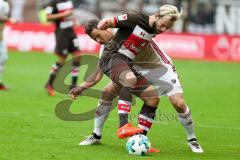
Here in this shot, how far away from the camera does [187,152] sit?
10.3 m

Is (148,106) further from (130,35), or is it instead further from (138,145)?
(130,35)

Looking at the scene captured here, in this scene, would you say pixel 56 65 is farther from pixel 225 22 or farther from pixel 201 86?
pixel 225 22

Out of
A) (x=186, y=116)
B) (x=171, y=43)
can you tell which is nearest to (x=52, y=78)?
(x=186, y=116)

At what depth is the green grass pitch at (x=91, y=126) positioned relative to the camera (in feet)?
32.3

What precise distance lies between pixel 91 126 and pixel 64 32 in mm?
6234

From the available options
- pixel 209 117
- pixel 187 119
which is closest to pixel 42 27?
pixel 209 117

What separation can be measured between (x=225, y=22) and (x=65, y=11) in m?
14.2

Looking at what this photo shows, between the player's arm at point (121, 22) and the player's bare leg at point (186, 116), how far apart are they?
1224 millimetres

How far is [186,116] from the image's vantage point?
10297mm

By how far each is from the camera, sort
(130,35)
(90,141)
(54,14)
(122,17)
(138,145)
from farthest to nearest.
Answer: (54,14) → (90,141) → (130,35) → (122,17) → (138,145)

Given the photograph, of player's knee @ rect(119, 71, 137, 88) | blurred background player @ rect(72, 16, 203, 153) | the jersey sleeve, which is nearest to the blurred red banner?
blurred background player @ rect(72, 16, 203, 153)

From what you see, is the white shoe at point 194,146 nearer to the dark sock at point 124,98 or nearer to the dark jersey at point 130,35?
the dark sock at point 124,98

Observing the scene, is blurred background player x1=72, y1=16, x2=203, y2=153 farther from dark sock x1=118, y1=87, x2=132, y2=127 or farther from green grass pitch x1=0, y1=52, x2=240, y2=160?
dark sock x1=118, y1=87, x2=132, y2=127

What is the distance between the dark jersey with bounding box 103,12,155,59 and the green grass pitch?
1446 mm
